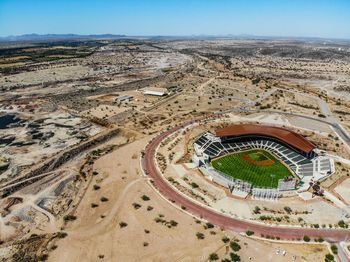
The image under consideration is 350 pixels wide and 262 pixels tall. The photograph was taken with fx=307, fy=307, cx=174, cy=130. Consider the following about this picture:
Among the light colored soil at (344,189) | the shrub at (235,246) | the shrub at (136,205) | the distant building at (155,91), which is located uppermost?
the distant building at (155,91)

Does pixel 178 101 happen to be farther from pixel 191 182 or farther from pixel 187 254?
pixel 187 254

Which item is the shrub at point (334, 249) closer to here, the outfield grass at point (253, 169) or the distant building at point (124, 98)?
the outfield grass at point (253, 169)

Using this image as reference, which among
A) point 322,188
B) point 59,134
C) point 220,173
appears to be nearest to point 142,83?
point 59,134

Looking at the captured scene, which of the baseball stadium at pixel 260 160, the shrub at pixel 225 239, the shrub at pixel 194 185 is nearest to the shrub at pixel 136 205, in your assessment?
the shrub at pixel 194 185

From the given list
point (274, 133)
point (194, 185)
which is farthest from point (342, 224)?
point (274, 133)

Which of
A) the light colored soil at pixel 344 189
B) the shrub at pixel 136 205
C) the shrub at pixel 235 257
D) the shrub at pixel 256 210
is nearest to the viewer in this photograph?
the shrub at pixel 235 257

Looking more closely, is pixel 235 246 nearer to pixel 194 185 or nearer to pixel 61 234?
pixel 194 185

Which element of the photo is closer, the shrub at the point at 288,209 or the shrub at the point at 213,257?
the shrub at the point at 213,257

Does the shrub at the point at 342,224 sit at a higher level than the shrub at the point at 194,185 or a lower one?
lower
